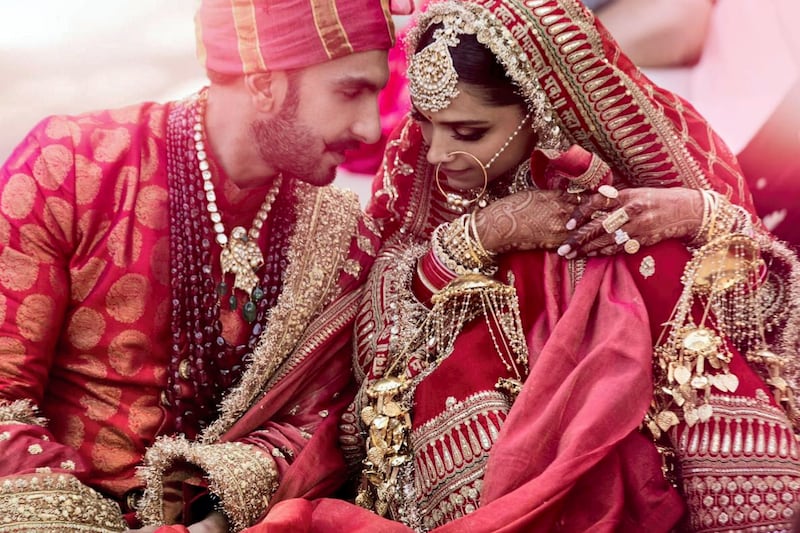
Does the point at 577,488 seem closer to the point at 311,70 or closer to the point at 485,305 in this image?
the point at 485,305

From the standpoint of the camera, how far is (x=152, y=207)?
72.0 inches

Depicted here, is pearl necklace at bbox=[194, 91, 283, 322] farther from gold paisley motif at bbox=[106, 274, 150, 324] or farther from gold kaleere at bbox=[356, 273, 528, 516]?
gold kaleere at bbox=[356, 273, 528, 516]

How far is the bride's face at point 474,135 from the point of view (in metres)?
1.82

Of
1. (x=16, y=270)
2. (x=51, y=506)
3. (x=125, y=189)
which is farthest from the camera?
(x=125, y=189)

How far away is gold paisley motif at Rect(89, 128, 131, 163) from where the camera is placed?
71.1 inches

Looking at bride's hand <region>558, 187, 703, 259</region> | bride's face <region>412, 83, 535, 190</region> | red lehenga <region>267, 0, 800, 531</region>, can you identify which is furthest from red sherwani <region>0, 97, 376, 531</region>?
bride's hand <region>558, 187, 703, 259</region>

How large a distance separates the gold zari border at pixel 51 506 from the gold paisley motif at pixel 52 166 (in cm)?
54


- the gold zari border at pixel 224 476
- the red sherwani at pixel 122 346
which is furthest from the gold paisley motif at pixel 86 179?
the gold zari border at pixel 224 476

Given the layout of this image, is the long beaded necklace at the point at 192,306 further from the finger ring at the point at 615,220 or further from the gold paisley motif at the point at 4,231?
the finger ring at the point at 615,220

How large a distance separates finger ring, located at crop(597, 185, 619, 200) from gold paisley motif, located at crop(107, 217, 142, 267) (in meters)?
0.89

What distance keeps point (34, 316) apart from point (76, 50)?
0.59 metres

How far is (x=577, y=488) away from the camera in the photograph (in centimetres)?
158

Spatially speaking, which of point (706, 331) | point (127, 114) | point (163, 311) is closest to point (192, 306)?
point (163, 311)

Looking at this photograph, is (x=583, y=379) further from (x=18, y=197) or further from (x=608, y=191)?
(x=18, y=197)
